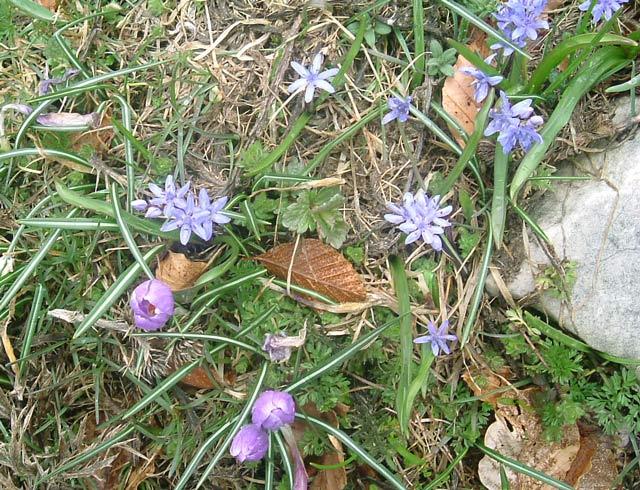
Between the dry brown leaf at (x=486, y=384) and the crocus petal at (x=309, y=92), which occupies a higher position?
the crocus petal at (x=309, y=92)

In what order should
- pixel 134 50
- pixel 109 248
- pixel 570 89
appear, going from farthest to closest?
pixel 134 50 → pixel 109 248 → pixel 570 89

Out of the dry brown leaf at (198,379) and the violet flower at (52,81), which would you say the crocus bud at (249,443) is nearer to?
the dry brown leaf at (198,379)

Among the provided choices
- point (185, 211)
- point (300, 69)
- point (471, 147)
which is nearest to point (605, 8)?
point (471, 147)

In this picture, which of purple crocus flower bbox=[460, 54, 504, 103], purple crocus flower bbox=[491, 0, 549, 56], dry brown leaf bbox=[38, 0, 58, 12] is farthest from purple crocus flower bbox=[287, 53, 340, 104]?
dry brown leaf bbox=[38, 0, 58, 12]

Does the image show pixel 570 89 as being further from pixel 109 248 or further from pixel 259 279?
pixel 109 248

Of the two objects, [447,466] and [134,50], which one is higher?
[134,50]

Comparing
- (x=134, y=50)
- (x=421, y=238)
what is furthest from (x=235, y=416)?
(x=134, y=50)

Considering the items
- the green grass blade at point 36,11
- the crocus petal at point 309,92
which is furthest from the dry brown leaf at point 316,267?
the green grass blade at point 36,11

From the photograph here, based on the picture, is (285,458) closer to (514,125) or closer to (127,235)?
(127,235)
